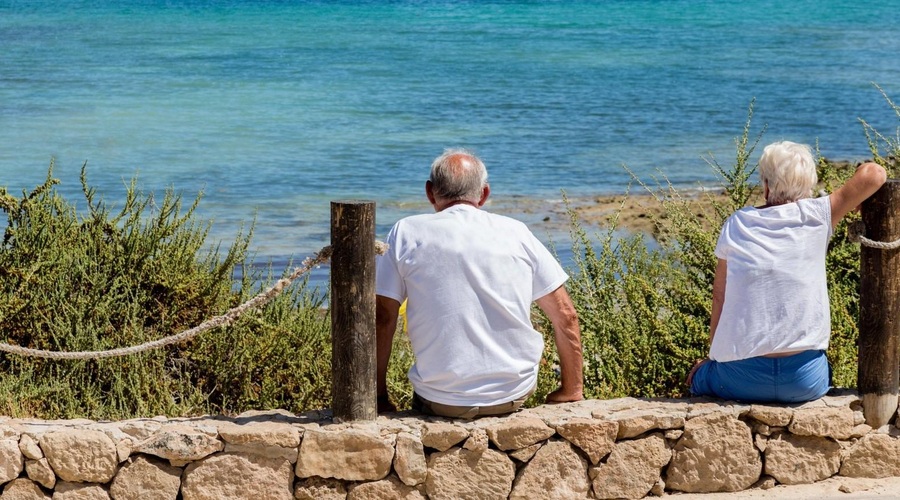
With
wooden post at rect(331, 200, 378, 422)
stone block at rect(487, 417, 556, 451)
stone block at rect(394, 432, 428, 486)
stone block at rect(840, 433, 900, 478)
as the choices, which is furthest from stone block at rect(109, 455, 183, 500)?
stone block at rect(840, 433, 900, 478)

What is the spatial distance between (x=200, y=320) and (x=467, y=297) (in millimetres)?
2464

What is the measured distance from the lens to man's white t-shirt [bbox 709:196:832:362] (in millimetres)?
4566

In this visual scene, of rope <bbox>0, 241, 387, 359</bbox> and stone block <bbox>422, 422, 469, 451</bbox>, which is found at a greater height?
rope <bbox>0, 241, 387, 359</bbox>

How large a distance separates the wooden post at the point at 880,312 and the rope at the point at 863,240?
0.07ft

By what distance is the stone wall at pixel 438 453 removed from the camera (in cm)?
438

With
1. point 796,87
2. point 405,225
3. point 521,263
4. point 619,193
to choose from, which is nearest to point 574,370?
point 521,263

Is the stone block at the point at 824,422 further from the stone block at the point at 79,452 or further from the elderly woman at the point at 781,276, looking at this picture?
the stone block at the point at 79,452

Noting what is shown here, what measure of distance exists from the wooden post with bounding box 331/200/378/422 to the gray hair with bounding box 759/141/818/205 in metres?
1.57

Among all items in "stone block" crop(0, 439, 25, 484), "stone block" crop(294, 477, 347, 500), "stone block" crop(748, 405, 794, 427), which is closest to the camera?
"stone block" crop(0, 439, 25, 484)

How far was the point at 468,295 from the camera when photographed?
4.44 meters

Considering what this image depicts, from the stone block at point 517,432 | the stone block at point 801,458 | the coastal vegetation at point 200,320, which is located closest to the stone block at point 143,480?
the coastal vegetation at point 200,320

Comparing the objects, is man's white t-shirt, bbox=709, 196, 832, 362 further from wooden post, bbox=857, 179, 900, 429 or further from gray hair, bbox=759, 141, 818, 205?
wooden post, bbox=857, 179, 900, 429

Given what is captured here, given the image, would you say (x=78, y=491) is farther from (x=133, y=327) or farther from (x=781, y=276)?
(x=781, y=276)

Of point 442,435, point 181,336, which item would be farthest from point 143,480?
point 442,435
